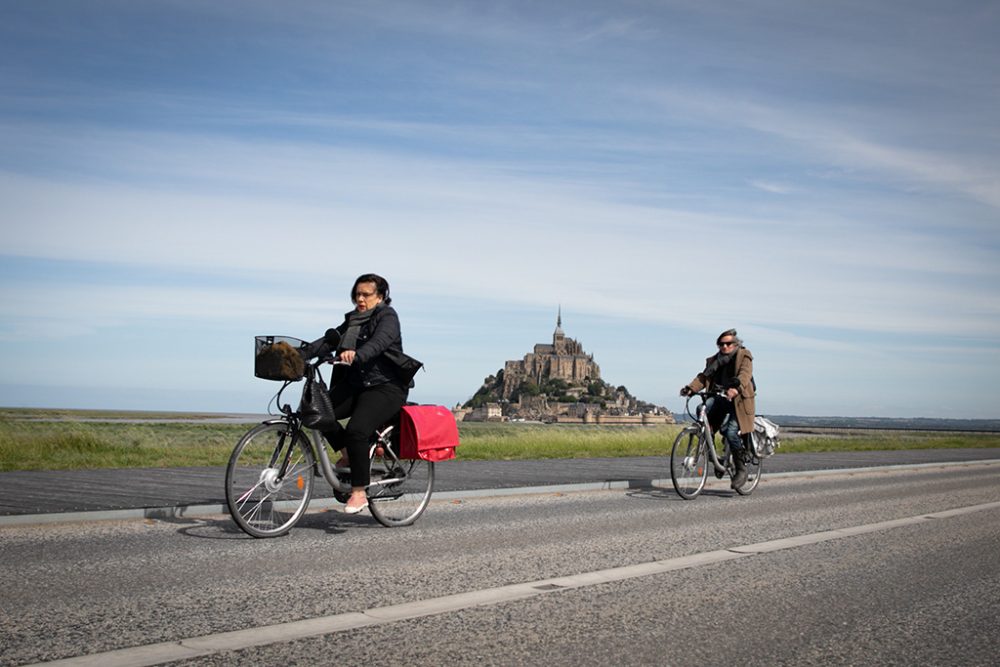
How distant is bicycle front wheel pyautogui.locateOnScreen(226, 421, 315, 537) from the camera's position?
772 centimetres

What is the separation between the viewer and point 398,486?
902 centimetres

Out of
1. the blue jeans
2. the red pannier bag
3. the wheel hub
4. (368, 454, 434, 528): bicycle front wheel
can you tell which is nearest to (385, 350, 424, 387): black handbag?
the red pannier bag

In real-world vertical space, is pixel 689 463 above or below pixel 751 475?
above

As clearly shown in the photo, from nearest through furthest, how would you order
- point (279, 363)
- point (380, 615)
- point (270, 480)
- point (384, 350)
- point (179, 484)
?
point (380, 615)
point (279, 363)
point (270, 480)
point (384, 350)
point (179, 484)

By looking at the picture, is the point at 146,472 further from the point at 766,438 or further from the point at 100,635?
the point at 100,635

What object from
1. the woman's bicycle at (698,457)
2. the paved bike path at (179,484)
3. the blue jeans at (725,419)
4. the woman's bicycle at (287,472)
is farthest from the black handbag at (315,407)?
the blue jeans at (725,419)

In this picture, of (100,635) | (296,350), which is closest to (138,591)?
(100,635)

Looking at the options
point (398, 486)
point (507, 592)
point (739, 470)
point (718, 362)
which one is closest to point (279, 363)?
point (398, 486)

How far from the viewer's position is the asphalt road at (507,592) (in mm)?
4672

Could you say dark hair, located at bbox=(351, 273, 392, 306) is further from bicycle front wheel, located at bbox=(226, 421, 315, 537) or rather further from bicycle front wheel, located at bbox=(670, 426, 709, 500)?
bicycle front wheel, located at bbox=(670, 426, 709, 500)

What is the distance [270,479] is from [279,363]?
904 millimetres

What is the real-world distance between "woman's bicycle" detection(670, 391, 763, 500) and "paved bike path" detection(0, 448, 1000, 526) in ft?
5.25

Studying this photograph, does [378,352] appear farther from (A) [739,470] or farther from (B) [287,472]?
(A) [739,470]

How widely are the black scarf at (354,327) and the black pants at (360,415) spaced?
0.35 meters
